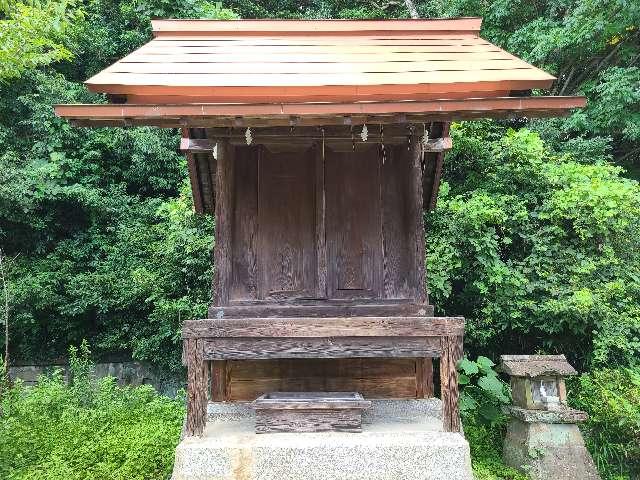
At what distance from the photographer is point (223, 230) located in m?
4.85

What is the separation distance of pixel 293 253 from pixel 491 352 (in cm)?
527

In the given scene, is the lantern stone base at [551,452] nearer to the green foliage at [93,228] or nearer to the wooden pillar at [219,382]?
the wooden pillar at [219,382]

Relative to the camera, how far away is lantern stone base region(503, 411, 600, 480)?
5.73m

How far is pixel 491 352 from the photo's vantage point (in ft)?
28.7

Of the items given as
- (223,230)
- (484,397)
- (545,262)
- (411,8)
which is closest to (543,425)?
(484,397)

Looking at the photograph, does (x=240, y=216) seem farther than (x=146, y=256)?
No

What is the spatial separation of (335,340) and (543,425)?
11.6ft

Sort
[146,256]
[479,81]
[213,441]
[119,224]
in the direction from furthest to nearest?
1. [119,224]
2. [146,256]
3. [479,81]
4. [213,441]

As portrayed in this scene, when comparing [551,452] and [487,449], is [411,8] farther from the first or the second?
[551,452]

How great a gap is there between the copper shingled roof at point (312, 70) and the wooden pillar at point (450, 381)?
1.90 m

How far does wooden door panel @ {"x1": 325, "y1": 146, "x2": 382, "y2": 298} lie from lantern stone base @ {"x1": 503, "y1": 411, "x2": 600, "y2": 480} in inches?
113

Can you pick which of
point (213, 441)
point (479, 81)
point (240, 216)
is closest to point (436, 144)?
point (479, 81)

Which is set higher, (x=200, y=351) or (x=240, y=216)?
(x=240, y=216)

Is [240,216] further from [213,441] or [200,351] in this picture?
[213,441]
